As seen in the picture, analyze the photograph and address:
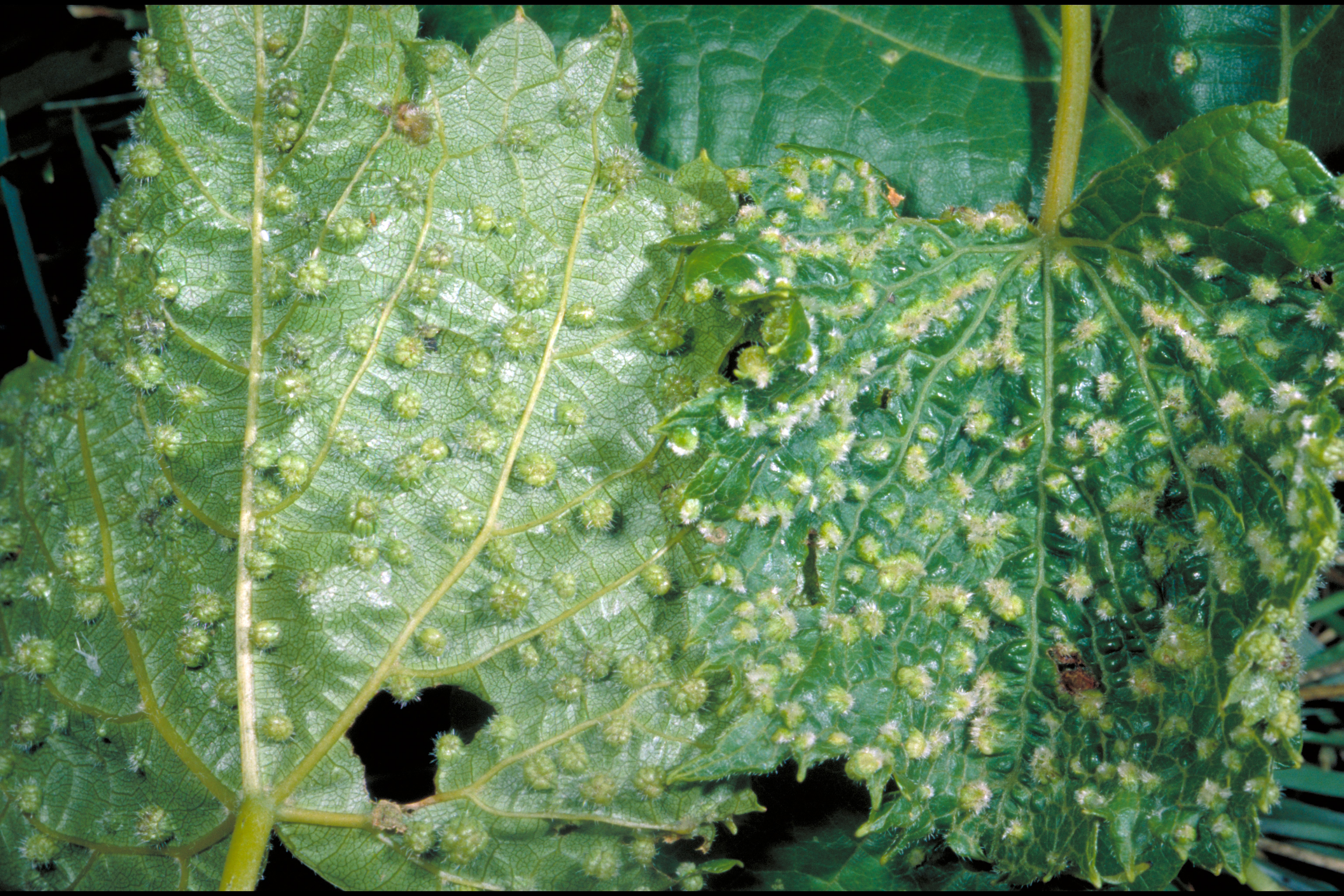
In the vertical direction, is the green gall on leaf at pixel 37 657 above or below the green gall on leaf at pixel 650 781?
above

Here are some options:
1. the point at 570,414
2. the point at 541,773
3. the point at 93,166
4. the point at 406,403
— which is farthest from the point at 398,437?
the point at 93,166

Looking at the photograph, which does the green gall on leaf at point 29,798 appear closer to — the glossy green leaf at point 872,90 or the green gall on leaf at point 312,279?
the green gall on leaf at point 312,279

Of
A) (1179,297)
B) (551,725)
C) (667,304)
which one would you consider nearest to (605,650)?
(551,725)

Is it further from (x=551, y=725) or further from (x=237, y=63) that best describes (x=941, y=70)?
(x=551, y=725)

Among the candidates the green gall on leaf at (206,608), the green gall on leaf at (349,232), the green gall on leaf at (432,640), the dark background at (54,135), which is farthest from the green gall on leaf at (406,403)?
the dark background at (54,135)

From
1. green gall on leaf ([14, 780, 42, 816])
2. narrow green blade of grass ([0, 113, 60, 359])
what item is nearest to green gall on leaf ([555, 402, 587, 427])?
green gall on leaf ([14, 780, 42, 816])

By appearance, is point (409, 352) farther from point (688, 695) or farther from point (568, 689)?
point (688, 695)
